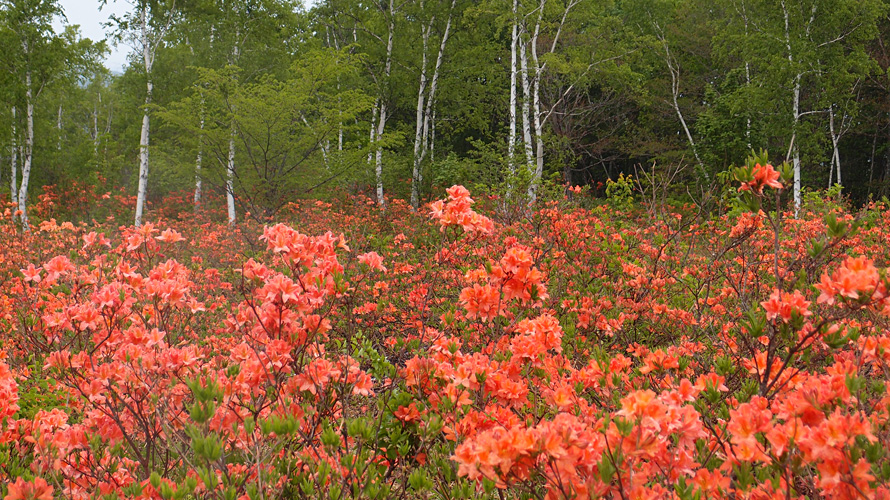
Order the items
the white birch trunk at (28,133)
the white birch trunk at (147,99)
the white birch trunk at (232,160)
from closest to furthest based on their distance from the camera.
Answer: the white birch trunk at (232,160), the white birch trunk at (147,99), the white birch trunk at (28,133)

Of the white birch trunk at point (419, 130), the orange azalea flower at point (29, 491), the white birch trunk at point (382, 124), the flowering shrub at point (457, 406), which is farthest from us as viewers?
the white birch trunk at point (419, 130)

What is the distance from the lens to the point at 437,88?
50.6 ft

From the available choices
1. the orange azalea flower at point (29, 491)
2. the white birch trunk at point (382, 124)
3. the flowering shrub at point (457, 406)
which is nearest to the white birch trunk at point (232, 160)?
the white birch trunk at point (382, 124)

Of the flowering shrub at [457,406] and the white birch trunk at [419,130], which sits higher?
the white birch trunk at [419,130]

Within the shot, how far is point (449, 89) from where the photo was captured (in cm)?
1544

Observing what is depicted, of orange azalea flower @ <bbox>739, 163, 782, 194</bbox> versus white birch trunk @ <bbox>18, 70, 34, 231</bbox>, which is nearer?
orange azalea flower @ <bbox>739, 163, 782, 194</bbox>

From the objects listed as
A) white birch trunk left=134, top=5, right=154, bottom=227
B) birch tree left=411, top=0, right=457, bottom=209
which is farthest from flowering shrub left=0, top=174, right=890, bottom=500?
birch tree left=411, top=0, right=457, bottom=209

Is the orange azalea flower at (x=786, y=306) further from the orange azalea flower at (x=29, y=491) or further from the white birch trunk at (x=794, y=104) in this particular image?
the white birch trunk at (x=794, y=104)

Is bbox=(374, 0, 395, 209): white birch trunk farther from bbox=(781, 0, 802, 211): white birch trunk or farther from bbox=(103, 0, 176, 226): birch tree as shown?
bbox=(781, 0, 802, 211): white birch trunk

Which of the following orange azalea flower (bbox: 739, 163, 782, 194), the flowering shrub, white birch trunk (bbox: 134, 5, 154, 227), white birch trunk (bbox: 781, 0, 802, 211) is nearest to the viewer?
the flowering shrub

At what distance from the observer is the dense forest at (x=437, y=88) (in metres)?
11.1

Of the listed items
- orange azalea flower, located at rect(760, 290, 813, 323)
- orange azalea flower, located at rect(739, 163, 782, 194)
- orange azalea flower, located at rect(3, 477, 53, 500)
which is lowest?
orange azalea flower, located at rect(3, 477, 53, 500)

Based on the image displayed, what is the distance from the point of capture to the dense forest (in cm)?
1110

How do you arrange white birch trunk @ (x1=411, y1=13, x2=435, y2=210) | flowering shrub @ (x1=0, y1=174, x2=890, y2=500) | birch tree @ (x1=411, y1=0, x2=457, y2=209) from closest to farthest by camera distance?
flowering shrub @ (x1=0, y1=174, x2=890, y2=500)
white birch trunk @ (x1=411, y1=13, x2=435, y2=210)
birch tree @ (x1=411, y1=0, x2=457, y2=209)
